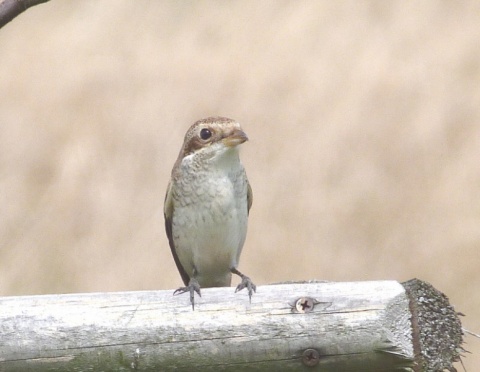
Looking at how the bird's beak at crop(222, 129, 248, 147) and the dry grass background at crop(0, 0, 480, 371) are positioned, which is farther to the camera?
the dry grass background at crop(0, 0, 480, 371)

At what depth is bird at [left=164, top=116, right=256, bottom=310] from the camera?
487 centimetres

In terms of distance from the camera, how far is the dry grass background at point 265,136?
→ 7.78 m

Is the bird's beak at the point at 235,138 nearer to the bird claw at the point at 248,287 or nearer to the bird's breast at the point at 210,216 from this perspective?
the bird's breast at the point at 210,216

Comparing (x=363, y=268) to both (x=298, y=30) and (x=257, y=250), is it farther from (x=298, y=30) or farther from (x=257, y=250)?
(x=298, y=30)

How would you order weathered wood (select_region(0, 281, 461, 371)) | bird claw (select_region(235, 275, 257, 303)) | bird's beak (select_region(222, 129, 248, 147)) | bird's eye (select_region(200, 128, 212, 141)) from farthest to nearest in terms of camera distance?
bird's eye (select_region(200, 128, 212, 141))
bird's beak (select_region(222, 129, 248, 147))
bird claw (select_region(235, 275, 257, 303))
weathered wood (select_region(0, 281, 461, 371))

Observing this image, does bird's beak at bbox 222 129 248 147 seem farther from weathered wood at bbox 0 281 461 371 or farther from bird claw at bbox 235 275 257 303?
weathered wood at bbox 0 281 461 371

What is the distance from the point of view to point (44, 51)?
8594 mm

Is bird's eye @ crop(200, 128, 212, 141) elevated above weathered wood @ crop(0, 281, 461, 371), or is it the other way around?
bird's eye @ crop(200, 128, 212, 141)

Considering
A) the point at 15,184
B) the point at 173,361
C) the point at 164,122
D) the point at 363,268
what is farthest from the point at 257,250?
the point at 173,361

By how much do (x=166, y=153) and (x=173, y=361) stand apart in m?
4.53

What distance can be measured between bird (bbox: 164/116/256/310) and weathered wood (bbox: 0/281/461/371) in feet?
3.96

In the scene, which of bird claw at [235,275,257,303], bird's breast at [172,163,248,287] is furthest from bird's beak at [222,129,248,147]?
bird claw at [235,275,257,303]

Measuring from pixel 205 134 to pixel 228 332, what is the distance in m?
1.42

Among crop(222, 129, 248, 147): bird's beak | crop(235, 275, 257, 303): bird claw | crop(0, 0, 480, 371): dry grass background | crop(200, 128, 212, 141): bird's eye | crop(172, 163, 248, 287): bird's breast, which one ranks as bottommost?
crop(235, 275, 257, 303): bird claw
